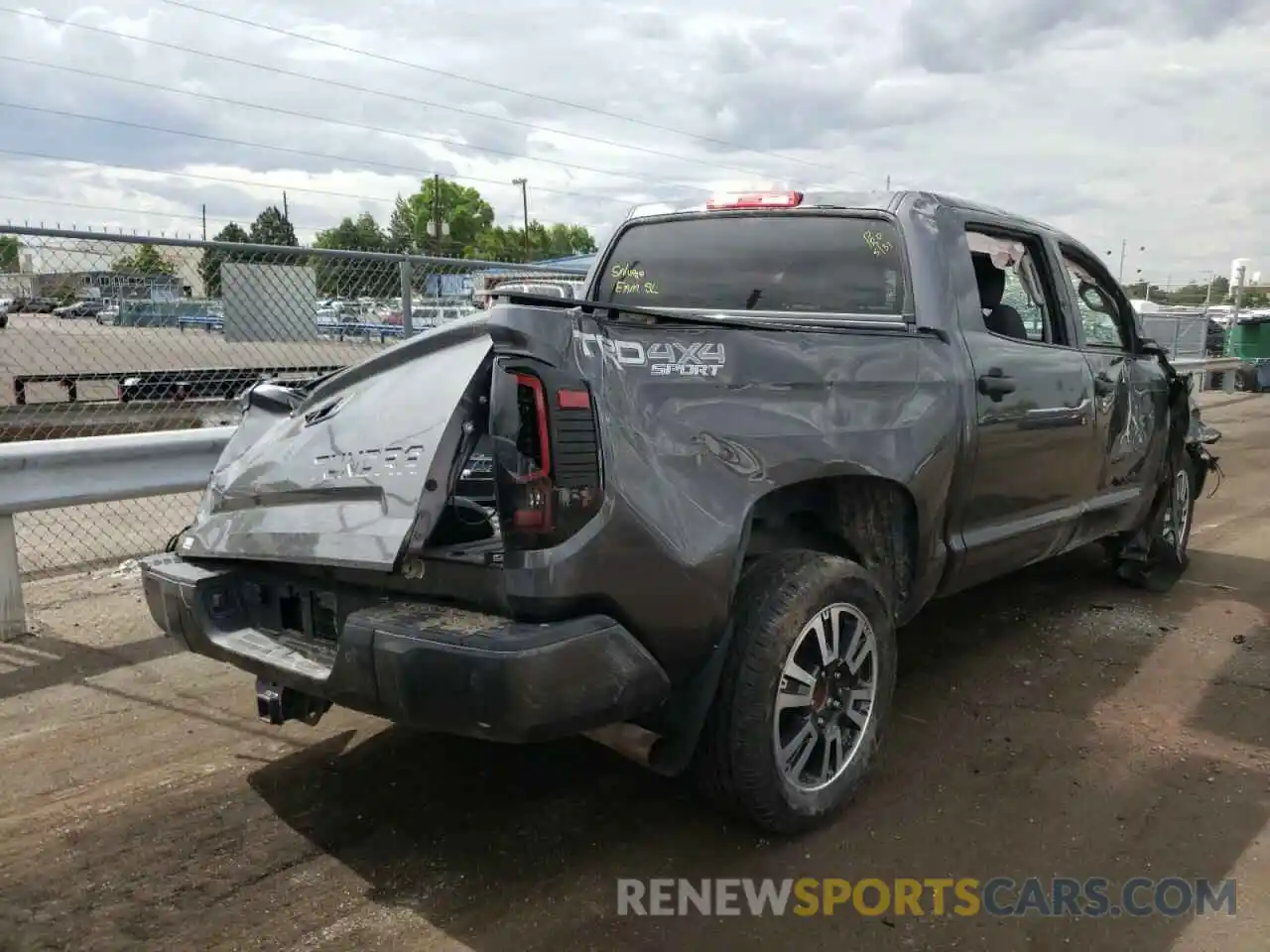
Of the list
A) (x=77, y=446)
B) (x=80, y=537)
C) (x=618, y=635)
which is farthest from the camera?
(x=80, y=537)

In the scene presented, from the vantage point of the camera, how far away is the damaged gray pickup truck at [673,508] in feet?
8.41

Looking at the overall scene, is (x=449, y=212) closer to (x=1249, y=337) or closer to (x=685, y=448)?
(x=1249, y=337)

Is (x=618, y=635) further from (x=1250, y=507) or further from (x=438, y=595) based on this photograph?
(x=1250, y=507)

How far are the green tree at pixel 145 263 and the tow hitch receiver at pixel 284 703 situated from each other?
3.55 m

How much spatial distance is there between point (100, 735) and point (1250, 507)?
8639 mm

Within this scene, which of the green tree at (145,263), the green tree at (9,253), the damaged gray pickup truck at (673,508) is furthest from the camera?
the green tree at (145,263)

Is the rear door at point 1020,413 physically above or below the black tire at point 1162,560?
above

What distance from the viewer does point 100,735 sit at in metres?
3.95

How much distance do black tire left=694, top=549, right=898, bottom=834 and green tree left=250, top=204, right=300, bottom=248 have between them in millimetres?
51263

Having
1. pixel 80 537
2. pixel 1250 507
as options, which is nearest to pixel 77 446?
pixel 80 537

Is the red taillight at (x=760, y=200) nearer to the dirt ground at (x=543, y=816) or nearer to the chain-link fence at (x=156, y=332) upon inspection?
the chain-link fence at (x=156, y=332)

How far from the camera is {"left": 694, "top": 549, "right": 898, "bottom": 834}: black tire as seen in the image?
2.94 meters

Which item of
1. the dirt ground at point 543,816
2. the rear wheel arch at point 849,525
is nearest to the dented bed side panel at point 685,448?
the rear wheel arch at point 849,525

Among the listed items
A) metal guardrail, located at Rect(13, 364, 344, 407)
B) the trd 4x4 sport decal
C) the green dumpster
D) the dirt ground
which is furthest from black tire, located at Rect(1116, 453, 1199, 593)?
the green dumpster
